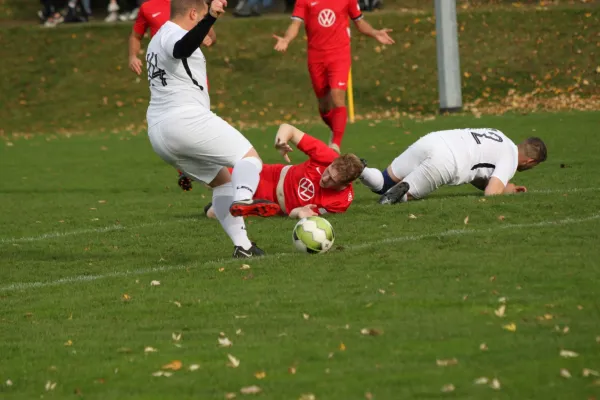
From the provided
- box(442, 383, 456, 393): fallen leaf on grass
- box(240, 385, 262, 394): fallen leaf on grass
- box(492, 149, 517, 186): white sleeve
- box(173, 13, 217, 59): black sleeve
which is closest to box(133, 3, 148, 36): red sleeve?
box(492, 149, 517, 186): white sleeve

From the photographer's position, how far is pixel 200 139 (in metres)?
9.13

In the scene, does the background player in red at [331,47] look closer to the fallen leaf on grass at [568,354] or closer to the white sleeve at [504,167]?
the white sleeve at [504,167]

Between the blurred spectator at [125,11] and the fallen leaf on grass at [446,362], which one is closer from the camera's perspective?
the fallen leaf on grass at [446,362]

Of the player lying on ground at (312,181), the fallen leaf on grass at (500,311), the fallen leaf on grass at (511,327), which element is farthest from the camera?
the player lying on ground at (312,181)

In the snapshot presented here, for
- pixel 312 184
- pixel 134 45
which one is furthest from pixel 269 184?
pixel 134 45

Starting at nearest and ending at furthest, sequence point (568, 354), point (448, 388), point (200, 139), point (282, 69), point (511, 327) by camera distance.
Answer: point (448, 388) < point (568, 354) < point (511, 327) < point (200, 139) < point (282, 69)

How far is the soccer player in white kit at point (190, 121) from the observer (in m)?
9.07

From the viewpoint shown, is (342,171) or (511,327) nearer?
(511,327)

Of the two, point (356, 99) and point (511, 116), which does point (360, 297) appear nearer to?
point (511, 116)

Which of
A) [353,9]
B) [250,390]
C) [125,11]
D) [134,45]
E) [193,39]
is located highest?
[193,39]

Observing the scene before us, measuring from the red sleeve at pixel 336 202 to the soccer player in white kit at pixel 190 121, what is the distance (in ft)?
6.22

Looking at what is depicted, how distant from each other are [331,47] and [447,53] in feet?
27.9

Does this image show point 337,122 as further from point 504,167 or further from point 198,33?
point 198,33

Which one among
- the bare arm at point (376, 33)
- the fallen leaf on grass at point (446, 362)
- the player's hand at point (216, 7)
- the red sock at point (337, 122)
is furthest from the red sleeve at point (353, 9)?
the fallen leaf on grass at point (446, 362)
